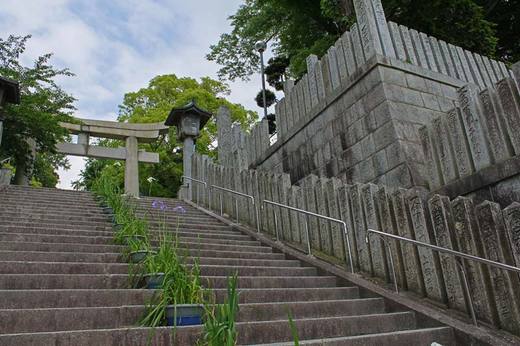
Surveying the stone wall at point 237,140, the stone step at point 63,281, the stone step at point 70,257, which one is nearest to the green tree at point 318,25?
the stone wall at point 237,140

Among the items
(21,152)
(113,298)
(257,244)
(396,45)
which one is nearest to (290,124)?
(396,45)

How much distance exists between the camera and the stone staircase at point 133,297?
2486 millimetres

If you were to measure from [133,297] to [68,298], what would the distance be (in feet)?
1.53

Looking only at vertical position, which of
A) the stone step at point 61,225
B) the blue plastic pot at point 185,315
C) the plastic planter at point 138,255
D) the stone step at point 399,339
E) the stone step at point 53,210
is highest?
the stone step at point 53,210

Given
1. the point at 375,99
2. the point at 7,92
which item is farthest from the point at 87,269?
the point at 7,92

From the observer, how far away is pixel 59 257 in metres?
3.98

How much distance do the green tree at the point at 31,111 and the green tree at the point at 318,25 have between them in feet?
23.4

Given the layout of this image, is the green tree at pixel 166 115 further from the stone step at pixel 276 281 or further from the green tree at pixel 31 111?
the stone step at pixel 276 281

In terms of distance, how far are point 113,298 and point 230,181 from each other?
518cm

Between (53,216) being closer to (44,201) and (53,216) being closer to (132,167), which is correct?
(44,201)

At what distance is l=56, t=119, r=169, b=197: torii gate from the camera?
12.7 meters

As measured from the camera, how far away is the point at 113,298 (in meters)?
3.02

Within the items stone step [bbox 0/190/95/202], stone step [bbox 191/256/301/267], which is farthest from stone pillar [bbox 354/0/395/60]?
stone step [bbox 0/190/95/202]

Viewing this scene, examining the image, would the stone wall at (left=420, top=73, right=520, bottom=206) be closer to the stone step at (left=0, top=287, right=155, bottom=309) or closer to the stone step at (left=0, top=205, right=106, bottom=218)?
the stone step at (left=0, top=287, right=155, bottom=309)
